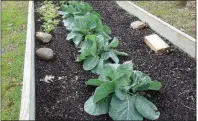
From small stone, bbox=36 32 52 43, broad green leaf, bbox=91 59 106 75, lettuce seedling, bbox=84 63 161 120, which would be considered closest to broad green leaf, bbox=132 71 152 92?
lettuce seedling, bbox=84 63 161 120

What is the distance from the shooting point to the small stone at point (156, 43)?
4297 mm

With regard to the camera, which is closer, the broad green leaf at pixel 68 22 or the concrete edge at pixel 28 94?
the concrete edge at pixel 28 94

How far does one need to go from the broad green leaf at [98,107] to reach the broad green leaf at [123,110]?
8 cm

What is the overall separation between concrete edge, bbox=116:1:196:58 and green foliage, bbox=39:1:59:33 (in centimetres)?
144

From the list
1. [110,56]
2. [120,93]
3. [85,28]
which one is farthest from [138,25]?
[120,93]

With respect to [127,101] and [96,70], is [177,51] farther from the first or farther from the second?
[127,101]

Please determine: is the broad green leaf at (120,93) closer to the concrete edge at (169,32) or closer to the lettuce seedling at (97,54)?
the lettuce seedling at (97,54)

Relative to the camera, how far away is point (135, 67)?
4.01 meters

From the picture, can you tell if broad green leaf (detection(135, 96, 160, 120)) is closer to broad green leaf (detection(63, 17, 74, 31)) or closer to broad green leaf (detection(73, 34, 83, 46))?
broad green leaf (detection(73, 34, 83, 46))

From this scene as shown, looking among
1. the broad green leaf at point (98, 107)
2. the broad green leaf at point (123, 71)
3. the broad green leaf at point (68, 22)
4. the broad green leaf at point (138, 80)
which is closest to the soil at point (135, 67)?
the broad green leaf at point (98, 107)

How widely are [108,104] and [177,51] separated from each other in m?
1.64

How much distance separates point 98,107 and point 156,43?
66.3 inches

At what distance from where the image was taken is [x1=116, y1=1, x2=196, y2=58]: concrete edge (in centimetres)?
418

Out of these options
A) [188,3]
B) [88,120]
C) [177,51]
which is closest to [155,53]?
[177,51]
